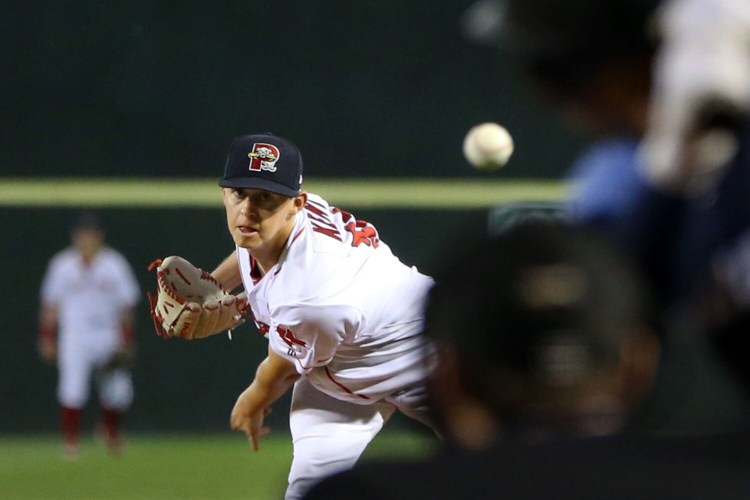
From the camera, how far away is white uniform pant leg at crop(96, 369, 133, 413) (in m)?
12.6

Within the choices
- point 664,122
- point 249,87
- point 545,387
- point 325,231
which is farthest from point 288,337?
point 249,87

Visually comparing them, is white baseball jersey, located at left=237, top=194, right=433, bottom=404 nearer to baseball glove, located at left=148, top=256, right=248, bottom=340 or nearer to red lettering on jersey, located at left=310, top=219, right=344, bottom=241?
red lettering on jersey, located at left=310, top=219, right=344, bottom=241

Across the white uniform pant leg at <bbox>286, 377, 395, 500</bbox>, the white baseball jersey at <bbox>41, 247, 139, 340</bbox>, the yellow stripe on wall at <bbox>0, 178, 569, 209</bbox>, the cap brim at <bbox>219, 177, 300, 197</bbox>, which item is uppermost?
the cap brim at <bbox>219, 177, 300, 197</bbox>

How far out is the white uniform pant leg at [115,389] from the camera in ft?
41.4

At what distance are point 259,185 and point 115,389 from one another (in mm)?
7669

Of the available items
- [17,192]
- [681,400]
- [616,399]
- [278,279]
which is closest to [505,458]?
[616,399]

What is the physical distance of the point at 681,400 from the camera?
179 cm

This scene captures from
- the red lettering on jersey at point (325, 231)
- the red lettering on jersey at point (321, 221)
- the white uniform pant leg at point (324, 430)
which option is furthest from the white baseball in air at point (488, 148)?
the red lettering on jersey at point (325, 231)

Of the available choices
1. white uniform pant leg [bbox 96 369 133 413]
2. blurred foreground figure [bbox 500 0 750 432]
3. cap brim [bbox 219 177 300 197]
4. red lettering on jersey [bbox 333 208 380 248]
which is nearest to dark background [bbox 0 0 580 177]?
white uniform pant leg [bbox 96 369 133 413]

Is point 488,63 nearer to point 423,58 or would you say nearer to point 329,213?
point 423,58

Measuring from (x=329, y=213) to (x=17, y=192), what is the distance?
8.08m

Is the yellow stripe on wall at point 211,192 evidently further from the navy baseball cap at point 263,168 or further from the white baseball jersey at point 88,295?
the navy baseball cap at point 263,168

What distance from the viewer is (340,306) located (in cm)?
536

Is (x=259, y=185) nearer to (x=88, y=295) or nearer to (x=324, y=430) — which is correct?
(x=324, y=430)
